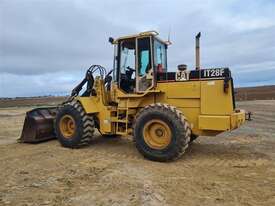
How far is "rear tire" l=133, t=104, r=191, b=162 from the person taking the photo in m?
8.17

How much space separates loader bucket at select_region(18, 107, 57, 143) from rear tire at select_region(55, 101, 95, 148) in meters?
0.83

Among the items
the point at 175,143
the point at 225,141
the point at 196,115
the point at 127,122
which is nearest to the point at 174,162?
the point at 175,143

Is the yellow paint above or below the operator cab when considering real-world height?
below

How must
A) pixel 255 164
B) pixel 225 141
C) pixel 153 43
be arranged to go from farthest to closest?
pixel 225 141 → pixel 153 43 → pixel 255 164

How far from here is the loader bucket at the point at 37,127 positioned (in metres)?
11.0

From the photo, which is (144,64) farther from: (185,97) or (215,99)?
(215,99)

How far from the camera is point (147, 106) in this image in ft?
28.7

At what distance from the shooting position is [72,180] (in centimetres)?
682

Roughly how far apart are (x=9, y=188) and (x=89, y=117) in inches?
153

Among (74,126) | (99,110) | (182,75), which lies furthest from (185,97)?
(74,126)

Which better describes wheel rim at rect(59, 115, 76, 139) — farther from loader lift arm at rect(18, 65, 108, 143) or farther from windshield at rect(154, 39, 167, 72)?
windshield at rect(154, 39, 167, 72)

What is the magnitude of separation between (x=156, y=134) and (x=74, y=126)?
2459mm

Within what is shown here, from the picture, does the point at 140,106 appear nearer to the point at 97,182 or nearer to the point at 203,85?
the point at 203,85

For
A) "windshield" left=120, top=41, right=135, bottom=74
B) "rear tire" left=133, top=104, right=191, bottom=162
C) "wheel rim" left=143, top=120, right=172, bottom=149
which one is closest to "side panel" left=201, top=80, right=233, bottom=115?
"rear tire" left=133, top=104, right=191, bottom=162
